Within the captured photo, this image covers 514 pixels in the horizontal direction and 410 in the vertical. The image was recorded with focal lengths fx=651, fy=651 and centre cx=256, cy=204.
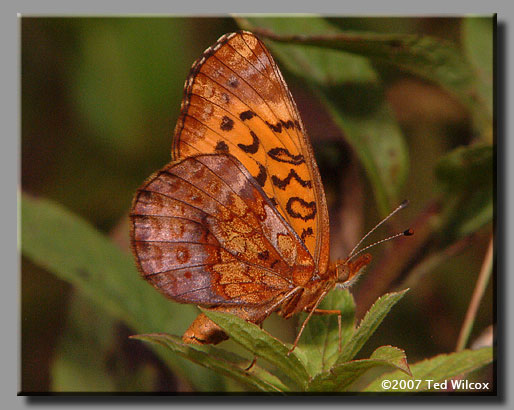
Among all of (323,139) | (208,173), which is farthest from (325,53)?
(208,173)

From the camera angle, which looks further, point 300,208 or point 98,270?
point 98,270

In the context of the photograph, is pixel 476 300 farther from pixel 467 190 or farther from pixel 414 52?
pixel 414 52

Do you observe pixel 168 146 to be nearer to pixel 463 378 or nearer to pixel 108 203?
pixel 108 203

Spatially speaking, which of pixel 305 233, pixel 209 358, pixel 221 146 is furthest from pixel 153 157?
pixel 209 358

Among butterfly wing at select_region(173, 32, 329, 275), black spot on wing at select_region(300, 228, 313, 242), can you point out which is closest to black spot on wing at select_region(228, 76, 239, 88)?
butterfly wing at select_region(173, 32, 329, 275)

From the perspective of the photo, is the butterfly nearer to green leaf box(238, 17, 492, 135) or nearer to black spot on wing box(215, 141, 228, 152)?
black spot on wing box(215, 141, 228, 152)

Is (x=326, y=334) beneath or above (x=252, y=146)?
beneath
